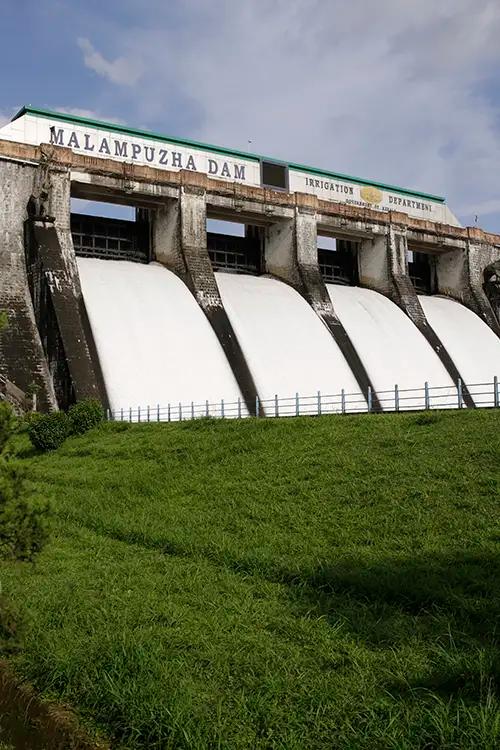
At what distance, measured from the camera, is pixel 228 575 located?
7.97 metres

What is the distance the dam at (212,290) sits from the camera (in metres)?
23.2

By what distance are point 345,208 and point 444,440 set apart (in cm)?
2392

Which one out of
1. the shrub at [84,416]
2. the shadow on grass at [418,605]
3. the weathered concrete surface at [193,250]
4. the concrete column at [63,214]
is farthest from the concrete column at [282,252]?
the shadow on grass at [418,605]

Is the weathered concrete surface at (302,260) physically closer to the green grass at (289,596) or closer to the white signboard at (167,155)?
the white signboard at (167,155)

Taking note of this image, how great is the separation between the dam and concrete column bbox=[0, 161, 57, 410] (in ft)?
0.20

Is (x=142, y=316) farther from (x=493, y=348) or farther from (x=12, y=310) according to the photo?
(x=493, y=348)

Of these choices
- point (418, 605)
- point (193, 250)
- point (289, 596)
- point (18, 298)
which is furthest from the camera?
point (193, 250)

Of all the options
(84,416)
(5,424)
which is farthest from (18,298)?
(5,424)

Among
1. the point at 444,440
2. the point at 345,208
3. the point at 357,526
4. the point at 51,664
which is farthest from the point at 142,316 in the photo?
the point at 51,664

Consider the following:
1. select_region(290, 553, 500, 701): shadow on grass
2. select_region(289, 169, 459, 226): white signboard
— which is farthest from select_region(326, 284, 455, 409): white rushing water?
select_region(290, 553, 500, 701): shadow on grass

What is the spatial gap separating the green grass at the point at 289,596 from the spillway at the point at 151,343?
955cm

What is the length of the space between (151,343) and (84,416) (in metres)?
5.28

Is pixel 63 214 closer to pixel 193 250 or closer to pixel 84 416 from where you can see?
pixel 193 250

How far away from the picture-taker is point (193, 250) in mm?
28125
